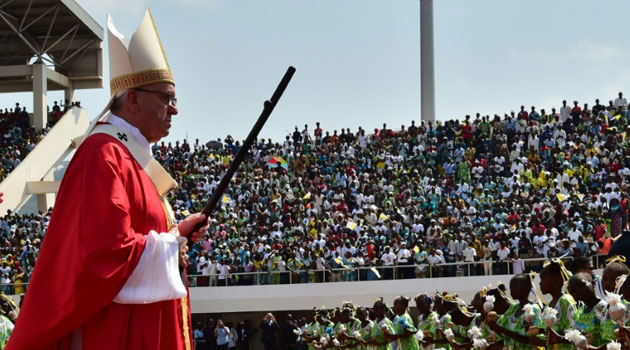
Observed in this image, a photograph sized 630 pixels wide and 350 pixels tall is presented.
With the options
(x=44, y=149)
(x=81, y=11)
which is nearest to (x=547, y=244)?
(x=44, y=149)

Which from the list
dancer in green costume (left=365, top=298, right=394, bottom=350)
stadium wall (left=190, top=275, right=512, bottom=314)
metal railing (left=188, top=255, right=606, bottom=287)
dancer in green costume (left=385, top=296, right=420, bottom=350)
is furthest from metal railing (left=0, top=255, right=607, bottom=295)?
dancer in green costume (left=385, top=296, right=420, bottom=350)

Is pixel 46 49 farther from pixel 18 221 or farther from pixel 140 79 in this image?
pixel 140 79

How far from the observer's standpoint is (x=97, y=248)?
14.1 feet

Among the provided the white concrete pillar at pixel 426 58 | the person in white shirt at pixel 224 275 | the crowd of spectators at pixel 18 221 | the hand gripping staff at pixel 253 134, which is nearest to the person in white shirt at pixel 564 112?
the person in white shirt at pixel 224 275

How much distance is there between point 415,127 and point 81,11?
1473 centimetres

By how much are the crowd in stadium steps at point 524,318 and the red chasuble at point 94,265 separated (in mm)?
3596

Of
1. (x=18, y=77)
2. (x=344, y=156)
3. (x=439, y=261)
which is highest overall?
(x=18, y=77)

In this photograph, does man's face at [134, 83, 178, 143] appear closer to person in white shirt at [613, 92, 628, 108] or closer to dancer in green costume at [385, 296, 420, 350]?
dancer in green costume at [385, 296, 420, 350]

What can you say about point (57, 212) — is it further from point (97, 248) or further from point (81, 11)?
point (81, 11)

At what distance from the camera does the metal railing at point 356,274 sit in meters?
23.2

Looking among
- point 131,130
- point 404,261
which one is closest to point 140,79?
point 131,130

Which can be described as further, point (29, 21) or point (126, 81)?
point (29, 21)

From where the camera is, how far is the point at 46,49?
1628 inches

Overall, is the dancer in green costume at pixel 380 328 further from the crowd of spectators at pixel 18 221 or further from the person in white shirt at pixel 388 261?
the crowd of spectators at pixel 18 221
